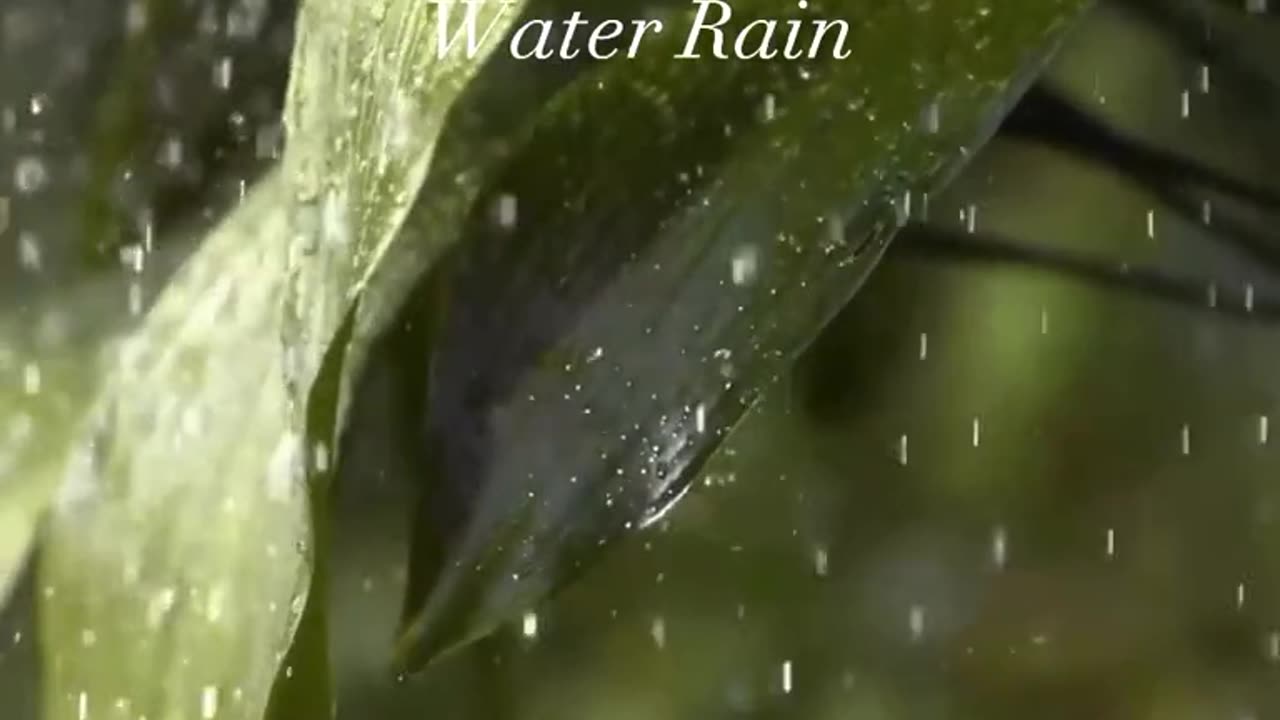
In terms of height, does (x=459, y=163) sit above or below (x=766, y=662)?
above

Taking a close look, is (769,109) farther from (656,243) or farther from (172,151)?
(172,151)

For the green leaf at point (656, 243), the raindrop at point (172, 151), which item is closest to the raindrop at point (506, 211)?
the green leaf at point (656, 243)

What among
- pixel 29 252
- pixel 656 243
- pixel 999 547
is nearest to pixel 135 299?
pixel 29 252

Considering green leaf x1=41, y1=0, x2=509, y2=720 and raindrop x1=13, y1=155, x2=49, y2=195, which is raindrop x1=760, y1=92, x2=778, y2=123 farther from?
raindrop x1=13, y1=155, x2=49, y2=195

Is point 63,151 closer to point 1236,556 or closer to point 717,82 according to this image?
point 717,82

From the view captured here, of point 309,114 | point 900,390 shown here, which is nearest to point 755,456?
point 900,390
